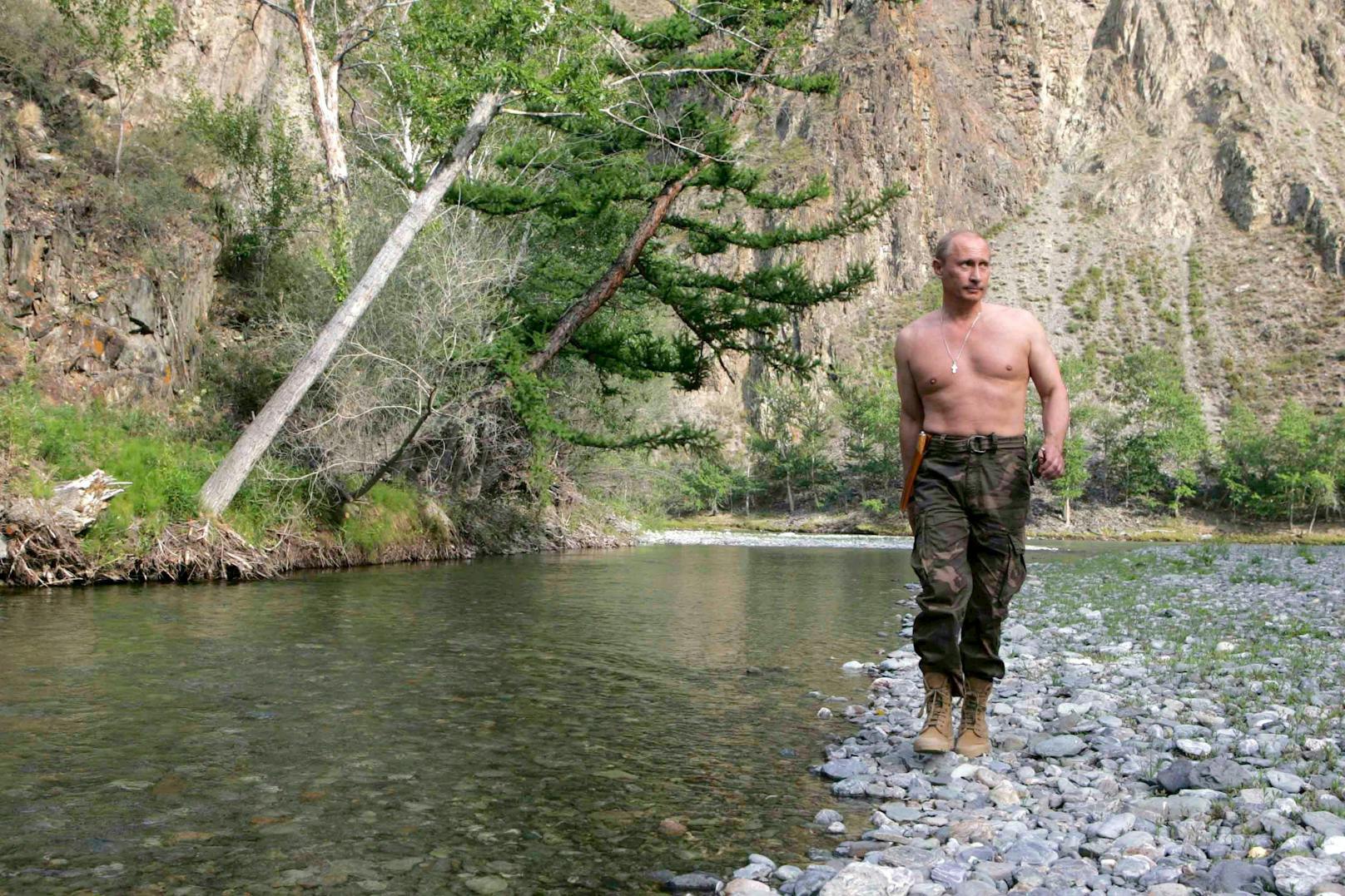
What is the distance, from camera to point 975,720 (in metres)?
4.66

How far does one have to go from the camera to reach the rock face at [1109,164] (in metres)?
81.8

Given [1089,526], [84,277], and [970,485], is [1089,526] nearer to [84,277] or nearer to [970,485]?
[84,277]

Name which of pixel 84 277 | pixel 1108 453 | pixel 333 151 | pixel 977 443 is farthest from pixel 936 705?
pixel 1108 453

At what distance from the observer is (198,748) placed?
4.61 meters

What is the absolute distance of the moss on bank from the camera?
11.2 m

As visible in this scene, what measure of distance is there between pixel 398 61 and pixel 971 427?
1397cm

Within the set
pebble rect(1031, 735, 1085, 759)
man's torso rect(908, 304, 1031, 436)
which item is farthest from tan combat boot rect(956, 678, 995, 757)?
man's torso rect(908, 304, 1031, 436)

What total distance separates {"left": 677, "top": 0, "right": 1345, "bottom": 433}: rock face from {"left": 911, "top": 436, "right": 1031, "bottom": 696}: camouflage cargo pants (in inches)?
3104

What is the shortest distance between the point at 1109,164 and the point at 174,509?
342 feet

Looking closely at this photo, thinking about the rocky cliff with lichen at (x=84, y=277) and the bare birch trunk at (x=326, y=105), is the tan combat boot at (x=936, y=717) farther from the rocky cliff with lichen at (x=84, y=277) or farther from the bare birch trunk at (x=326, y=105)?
the bare birch trunk at (x=326, y=105)

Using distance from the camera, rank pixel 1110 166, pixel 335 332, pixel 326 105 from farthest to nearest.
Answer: pixel 1110 166, pixel 326 105, pixel 335 332

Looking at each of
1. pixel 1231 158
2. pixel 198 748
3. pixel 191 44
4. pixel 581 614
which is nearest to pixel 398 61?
pixel 581 614

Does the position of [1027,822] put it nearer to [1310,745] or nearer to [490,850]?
[1310,745]

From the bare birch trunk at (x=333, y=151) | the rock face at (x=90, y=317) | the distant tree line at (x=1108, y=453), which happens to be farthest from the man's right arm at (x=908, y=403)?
the distant tree line at (x=1108, y=453)
